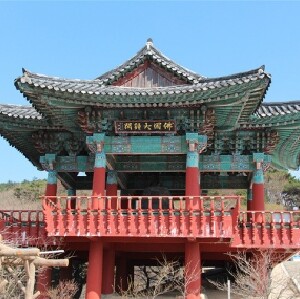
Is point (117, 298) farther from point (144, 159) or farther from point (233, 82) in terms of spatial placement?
point (233, 82)

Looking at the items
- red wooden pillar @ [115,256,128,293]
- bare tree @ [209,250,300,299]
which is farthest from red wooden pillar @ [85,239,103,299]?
red wooden pillar @ [115,256,128,293]

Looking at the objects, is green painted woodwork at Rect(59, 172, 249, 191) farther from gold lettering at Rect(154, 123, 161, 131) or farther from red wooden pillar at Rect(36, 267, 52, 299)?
gold lettering at Rect(154, 123, 161, 131)

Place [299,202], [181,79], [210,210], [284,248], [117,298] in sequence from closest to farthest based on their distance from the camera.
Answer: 1. [210,210]
2. [284,248]
3. [117,298]
4. [181,79]
5. [299,202]

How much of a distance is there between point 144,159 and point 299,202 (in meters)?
50.9

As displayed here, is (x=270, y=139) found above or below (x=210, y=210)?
above

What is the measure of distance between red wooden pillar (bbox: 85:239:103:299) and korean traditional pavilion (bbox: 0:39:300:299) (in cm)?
3

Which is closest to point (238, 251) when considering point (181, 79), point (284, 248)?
point (284, 248)

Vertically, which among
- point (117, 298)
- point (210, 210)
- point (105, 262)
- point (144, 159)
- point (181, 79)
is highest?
point (181, 79)

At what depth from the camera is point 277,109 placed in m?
20.0

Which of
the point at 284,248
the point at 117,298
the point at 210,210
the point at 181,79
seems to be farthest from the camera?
the point at 181,79

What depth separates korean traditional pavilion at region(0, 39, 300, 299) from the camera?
16766 millimetres

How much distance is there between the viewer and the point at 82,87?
18.3m

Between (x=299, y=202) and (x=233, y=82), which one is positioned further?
(x=299, y=202)

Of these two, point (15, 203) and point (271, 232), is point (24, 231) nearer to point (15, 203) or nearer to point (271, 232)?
point (271, 232)
